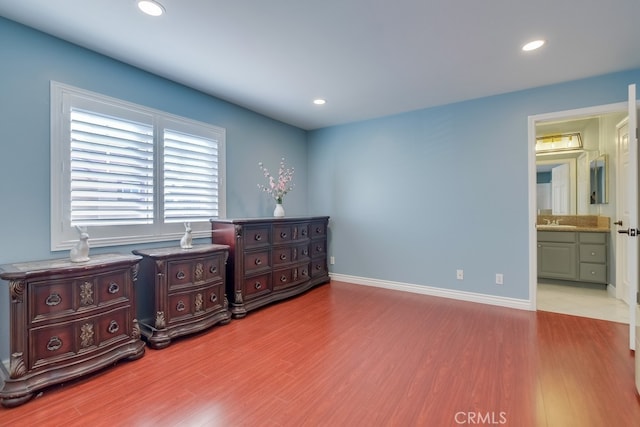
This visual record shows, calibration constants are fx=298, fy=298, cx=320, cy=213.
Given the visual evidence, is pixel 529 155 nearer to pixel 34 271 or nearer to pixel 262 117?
pixel 262 117

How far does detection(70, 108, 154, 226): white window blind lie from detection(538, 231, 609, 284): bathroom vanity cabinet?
17.6 ft

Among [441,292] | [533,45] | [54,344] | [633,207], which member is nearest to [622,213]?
[633,207]

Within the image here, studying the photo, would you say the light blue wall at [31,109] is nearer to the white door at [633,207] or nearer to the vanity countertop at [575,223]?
the white door at [633,207]

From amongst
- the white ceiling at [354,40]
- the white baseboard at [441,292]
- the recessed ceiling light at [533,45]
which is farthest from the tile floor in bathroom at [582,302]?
the recessed ceiling light at [533,45]

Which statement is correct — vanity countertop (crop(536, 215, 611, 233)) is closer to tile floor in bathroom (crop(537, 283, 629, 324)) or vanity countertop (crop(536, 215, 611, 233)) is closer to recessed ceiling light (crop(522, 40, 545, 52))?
tile floor in bathroom (crop(537, 283, 629, 324))

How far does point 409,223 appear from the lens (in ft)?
13.5

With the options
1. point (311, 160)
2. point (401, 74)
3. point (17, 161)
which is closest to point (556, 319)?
point (401, 74)

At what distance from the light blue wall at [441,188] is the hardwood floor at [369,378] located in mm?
873

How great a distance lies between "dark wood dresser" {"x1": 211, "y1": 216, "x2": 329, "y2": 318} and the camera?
3.23m

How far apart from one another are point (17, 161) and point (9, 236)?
54 centimetres

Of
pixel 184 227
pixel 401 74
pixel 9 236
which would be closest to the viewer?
pixel 9 236

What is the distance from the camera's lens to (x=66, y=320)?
197 centimetres

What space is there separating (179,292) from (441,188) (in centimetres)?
325

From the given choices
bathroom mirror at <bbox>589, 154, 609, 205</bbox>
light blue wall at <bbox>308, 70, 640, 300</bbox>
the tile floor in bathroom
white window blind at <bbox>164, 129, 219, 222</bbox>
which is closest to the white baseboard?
light blue wall at <bbox>308, 70, 640, 300</bbox>
